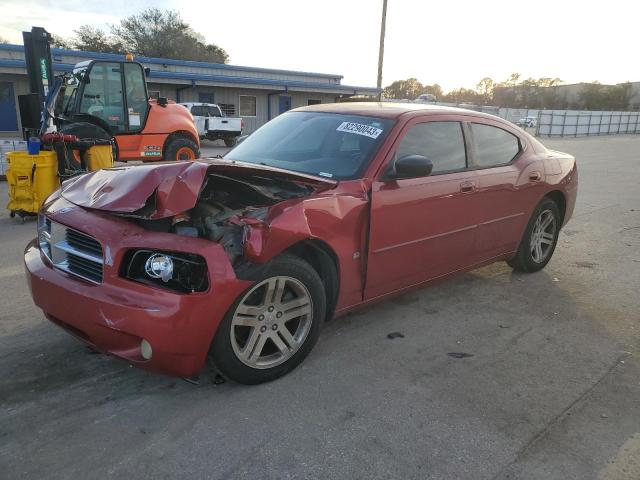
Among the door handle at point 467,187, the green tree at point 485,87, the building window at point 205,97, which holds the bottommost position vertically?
the door handle at point 467,187

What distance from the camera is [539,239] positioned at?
531cm

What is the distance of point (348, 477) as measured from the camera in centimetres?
232

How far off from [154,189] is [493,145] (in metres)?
3.15

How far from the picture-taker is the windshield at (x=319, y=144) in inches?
145

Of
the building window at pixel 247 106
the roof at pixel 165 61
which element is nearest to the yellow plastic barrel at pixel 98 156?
the roof at pixel 165 61

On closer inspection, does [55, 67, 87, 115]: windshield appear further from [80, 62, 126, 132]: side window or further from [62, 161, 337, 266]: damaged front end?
[62, 161, 337, 266]: damaged front end

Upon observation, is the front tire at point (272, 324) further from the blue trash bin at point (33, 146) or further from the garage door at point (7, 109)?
the garage door at point (7, 109)

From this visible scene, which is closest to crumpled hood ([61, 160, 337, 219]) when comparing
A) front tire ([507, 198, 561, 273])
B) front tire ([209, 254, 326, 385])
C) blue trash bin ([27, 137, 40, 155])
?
front tire ([209, 254, 326, 385])

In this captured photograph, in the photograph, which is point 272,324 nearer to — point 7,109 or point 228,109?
point 7,109

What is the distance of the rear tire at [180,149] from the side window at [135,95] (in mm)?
790

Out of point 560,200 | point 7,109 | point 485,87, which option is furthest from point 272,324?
point 485,87

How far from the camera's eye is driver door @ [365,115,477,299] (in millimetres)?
3588

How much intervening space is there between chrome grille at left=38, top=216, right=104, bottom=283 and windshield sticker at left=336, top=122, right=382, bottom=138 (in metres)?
2.02

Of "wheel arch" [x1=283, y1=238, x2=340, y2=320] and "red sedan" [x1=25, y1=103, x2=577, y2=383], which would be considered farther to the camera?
"wheel arch" [x1=283, y1=238, x2=340, y2=320]
